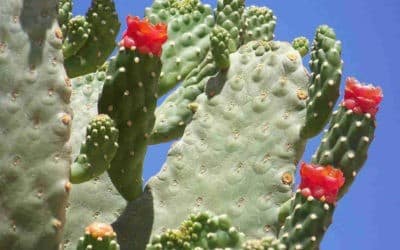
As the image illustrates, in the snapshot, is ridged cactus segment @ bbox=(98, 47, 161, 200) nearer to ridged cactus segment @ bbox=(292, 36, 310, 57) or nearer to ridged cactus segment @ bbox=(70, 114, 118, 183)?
ridged cactus segment @ bbox=(70, 114, 118, 183)

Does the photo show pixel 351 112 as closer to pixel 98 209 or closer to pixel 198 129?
pixel 198 129

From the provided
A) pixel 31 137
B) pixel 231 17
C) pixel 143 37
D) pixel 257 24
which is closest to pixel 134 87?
pixel 143 37

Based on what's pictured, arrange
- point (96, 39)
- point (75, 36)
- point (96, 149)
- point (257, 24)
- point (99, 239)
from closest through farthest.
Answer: point (99, 239) < point (96, 149) < point (75, 36) < point (96, 39) < point (257, 24)

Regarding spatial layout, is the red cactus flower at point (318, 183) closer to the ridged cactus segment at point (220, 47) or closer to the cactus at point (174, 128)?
the cactus at point (174, 128)

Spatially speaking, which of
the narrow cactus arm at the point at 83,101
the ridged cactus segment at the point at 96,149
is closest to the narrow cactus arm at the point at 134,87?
the ridged cactus segment at the point at 96,149

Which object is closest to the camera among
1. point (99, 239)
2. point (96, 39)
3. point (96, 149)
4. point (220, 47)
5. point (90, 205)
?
point (99, 239)

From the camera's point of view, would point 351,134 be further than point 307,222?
Yes

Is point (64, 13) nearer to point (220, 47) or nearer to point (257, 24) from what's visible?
point (220, 47)
